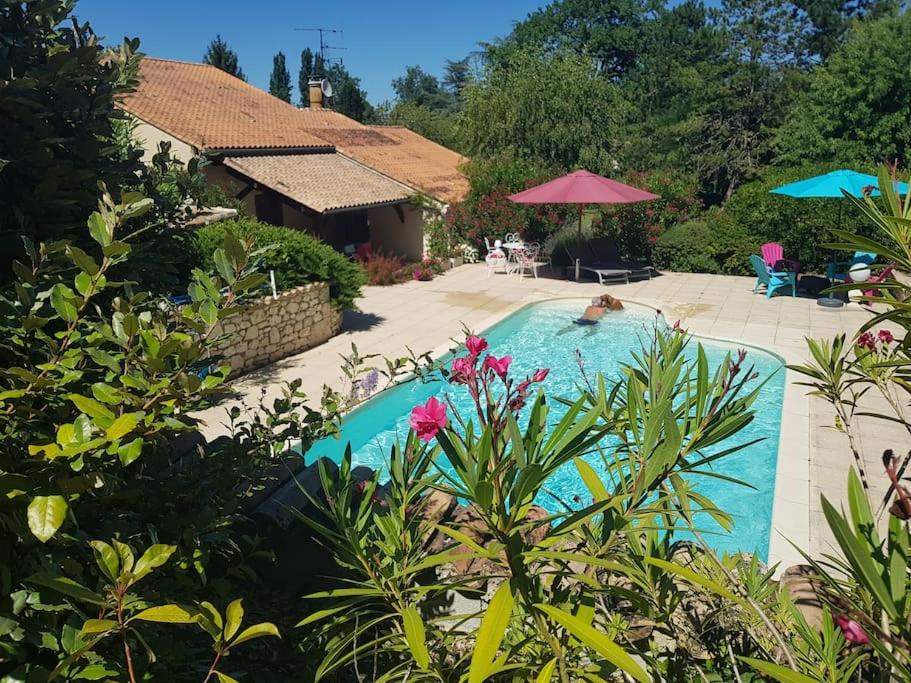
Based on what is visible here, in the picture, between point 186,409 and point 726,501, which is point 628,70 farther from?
point 186,409

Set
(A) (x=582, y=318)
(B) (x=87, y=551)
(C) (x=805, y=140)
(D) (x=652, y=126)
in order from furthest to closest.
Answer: (D) (x=652, y=126)
(C) (x=805, y=140)
(A) (x=582, y=318)
(B) (x=87, y=551)

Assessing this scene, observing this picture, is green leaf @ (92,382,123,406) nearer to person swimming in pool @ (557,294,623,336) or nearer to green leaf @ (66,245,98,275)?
green leaf @ (66,245,98,275)

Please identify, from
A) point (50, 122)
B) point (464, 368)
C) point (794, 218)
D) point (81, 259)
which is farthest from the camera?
point (794, 218)

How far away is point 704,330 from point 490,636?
42.6 feet

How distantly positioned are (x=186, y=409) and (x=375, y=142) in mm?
27327

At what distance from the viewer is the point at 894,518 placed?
63.4 inches

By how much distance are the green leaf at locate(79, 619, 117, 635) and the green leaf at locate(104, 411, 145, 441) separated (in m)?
0.41

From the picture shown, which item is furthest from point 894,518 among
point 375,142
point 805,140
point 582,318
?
point 805,140

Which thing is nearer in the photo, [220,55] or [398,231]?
[398,231]

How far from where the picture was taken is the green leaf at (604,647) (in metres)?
1.51

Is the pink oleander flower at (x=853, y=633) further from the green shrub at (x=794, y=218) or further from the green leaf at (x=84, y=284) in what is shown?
the green shrub at (x=794, y=218)

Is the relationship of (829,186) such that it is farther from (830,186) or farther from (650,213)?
(650,213)

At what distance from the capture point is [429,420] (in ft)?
6.46

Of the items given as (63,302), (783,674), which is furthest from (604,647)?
(63,302)
